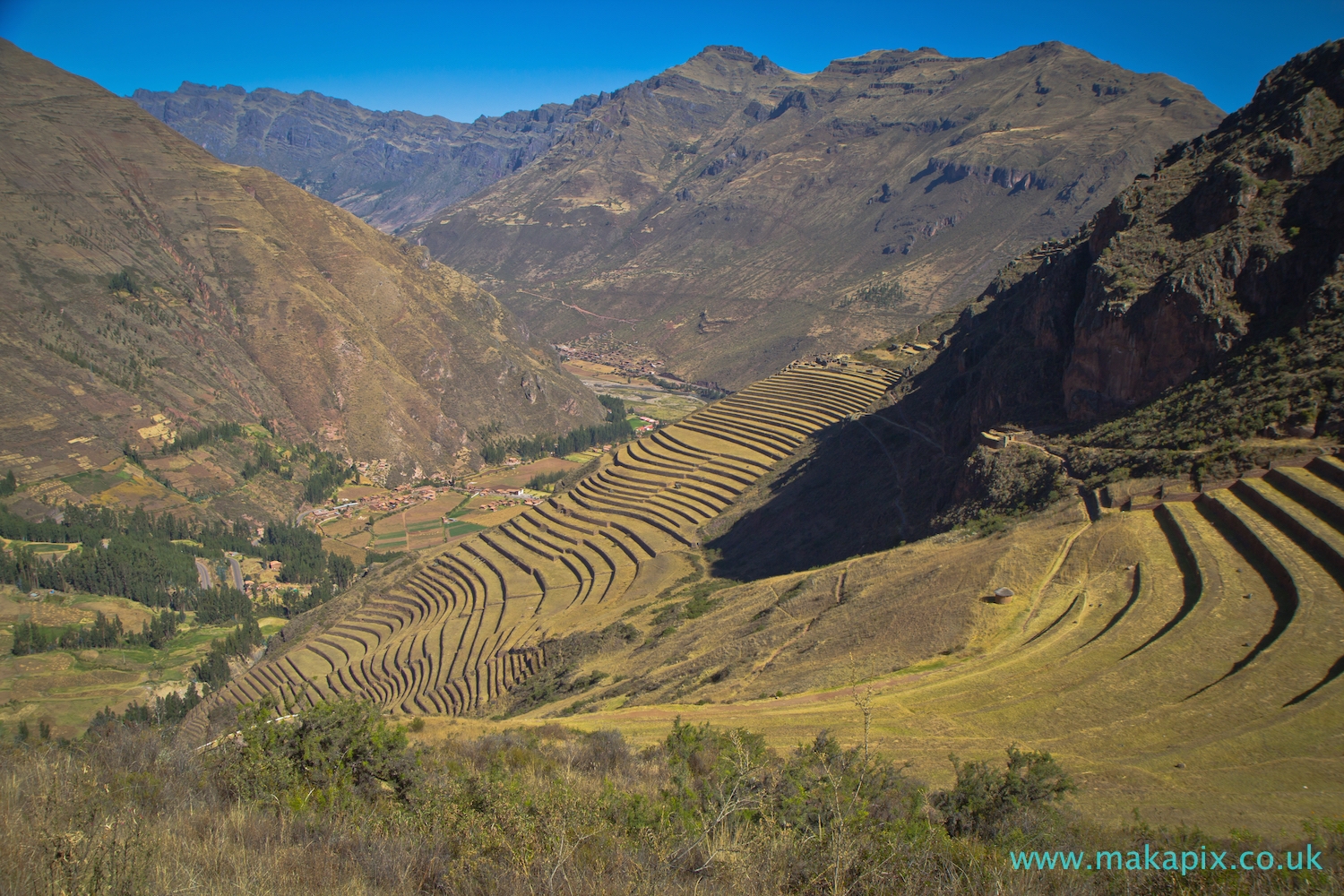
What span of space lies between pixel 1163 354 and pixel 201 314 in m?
124

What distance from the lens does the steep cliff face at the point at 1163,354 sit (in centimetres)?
2655

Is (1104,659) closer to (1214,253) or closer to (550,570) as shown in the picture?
(1214,253)

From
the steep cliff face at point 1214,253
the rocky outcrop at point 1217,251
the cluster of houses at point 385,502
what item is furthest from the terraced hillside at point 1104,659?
the cluster of houses at point 385,502

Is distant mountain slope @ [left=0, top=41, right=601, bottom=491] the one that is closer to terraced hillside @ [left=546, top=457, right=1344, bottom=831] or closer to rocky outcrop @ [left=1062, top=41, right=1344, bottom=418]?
terraced hillside @ [left=546, top=457, right=1344, bottom=831]

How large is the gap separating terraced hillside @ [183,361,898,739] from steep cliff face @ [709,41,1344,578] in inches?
320

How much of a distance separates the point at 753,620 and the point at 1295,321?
2312cm

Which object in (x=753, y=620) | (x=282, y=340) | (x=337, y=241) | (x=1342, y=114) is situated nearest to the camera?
(x=753, y=620)

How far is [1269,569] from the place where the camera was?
66.3ft

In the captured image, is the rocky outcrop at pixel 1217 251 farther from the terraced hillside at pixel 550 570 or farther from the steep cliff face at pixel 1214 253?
the terraced hillside at pixel 550 570

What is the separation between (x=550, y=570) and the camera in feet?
165

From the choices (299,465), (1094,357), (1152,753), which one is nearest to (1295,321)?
(1094,357)

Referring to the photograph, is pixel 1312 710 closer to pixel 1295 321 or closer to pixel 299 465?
pixel 1295 321

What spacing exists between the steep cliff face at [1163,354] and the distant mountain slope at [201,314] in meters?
86.2

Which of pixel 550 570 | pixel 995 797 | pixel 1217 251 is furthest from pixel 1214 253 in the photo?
pixel 550 570
